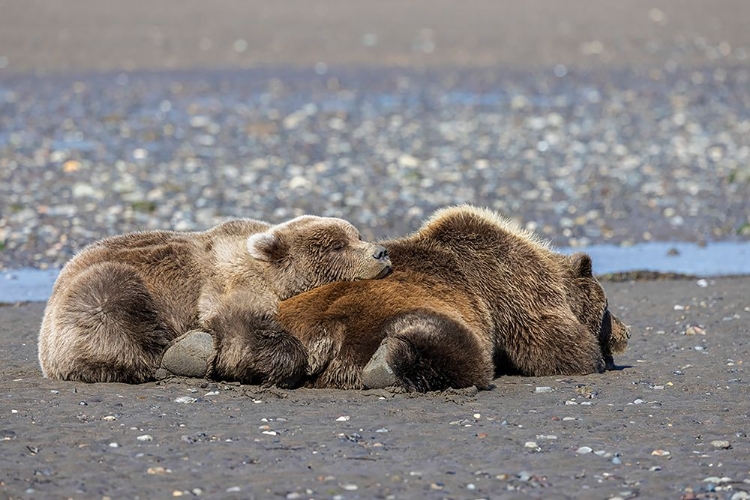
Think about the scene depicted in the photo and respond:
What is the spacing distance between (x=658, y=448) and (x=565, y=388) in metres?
1.19

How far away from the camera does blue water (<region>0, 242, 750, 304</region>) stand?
10.1 metres

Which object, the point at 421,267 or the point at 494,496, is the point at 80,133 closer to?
the point at 421,267

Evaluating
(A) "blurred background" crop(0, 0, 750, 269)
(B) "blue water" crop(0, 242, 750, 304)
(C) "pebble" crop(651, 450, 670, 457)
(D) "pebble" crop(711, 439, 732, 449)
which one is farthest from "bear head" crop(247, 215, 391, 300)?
(A) "blurred background" crop(0, 0, 750, 269)

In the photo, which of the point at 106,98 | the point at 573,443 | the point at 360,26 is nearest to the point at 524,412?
the point at 573,443

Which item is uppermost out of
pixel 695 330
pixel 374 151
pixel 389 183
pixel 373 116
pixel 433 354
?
pixel 373 116

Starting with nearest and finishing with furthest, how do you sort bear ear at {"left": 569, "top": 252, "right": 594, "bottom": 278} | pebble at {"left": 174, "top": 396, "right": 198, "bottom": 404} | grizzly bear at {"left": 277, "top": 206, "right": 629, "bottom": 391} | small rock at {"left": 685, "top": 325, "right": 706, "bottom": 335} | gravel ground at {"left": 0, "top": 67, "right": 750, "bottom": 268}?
pebble at {"left": 174, "top": 396, "right": 198, "bottom": 404}
grizzly bear at {"left": 277, "top": 206, "right": 629, "bottom": 391}
bear ear at {"left": 569, "top": 252, "right": 594, "bottom": 278}
small rock at {"left": 685, "top": 325, "right": 706, "bottom": 335}
gravel ground at {"left": 0, "top": 67, "right": 750, "bottom": 268}

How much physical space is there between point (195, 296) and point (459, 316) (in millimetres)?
1511

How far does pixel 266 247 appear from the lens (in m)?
6.70

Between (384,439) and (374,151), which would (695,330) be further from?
(374,151)

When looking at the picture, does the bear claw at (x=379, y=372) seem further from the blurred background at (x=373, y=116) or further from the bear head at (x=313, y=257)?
the blurred background at (x=373, y=116)

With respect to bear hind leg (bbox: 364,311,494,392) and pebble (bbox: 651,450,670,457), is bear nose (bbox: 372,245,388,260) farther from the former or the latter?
pebble (bbox: 651,450,670,457)

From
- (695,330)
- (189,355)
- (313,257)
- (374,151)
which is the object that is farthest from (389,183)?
(189,355)

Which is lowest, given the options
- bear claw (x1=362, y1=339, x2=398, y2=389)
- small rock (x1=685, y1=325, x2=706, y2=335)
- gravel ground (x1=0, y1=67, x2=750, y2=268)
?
bear claw (x1=362, y1=339, x2=398, y2=389)

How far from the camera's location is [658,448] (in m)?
5.57
